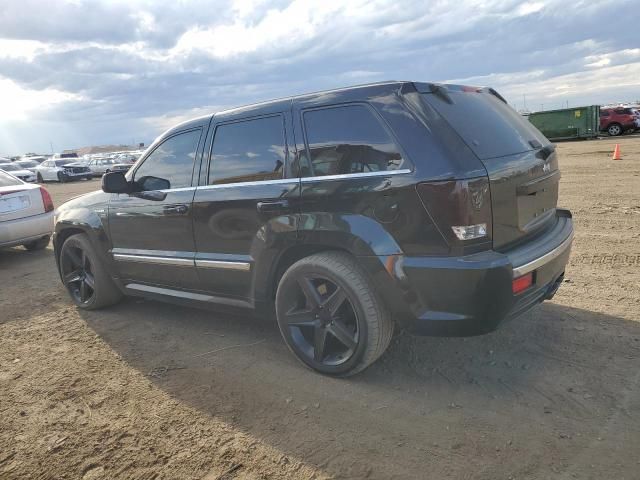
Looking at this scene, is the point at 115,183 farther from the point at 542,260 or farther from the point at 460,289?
the point at 542,260

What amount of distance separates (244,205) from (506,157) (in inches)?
68.1

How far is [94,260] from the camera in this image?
4.91m

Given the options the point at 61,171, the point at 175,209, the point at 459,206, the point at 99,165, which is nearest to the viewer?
the point at 459,206

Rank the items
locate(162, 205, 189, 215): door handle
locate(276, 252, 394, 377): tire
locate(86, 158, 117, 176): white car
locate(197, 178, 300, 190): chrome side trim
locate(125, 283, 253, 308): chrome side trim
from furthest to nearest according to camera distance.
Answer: locate(86, 158, 117, 176): white car, locate(162, 205, 189, 215): door handle, locate(125, 283, 253, 308): chrome side trim, locate(197, 178, 300, 190): chrome side trim, locate(276, 252, 394, 377): tire

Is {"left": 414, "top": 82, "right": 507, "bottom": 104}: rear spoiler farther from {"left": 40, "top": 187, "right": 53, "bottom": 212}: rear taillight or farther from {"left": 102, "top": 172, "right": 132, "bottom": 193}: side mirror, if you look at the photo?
{"left": 40, "top": 187, "right": 53, "bottom": 212}: rear taillight

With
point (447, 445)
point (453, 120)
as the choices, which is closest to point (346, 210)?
point (453, 120)

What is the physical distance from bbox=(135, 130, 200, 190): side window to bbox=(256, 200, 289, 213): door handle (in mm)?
856

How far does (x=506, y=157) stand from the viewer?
9.89ft

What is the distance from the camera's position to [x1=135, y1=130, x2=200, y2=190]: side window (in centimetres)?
405

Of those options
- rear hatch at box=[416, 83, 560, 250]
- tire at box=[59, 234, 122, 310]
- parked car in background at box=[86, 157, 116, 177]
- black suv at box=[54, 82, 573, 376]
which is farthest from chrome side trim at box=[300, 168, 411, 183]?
parked car in background at box=[86, 157, 116, 177]

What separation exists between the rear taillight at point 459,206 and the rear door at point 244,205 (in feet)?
→ 3.01

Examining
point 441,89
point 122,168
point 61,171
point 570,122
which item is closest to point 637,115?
point 570,122

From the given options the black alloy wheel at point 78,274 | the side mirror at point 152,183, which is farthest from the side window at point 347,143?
the black alloy wheel at point 78,274

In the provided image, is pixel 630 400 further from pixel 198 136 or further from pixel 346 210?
pixel 198 136
